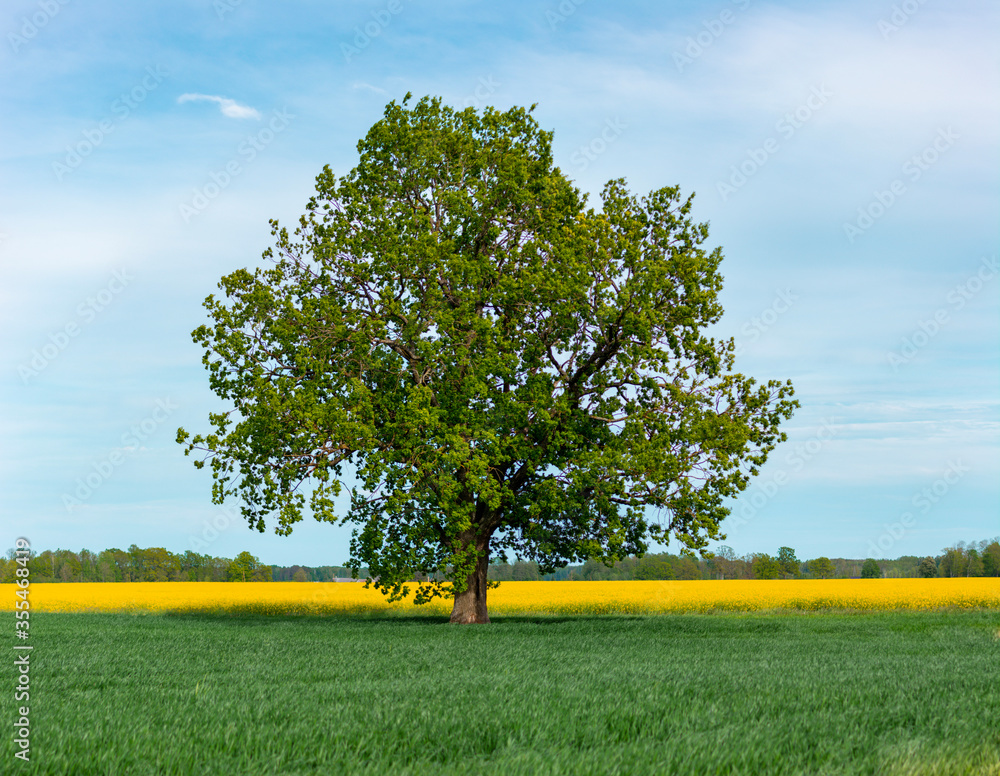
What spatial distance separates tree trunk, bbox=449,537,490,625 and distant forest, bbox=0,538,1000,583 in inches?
2887

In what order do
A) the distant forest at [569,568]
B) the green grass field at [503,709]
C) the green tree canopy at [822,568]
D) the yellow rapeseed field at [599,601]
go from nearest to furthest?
the green grass field at [503,709] < the yellow rapeseed field at [599,601] < the distant forest at [569,568] < the green tree canopy at [822,568]

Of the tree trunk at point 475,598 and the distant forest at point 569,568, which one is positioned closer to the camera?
the tree trunk at point 475,598

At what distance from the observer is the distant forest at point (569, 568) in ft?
353

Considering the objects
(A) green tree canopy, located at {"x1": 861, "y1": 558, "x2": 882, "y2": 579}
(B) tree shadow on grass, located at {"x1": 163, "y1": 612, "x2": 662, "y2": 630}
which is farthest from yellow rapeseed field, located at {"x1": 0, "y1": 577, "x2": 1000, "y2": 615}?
(A) green tree canopy, located at {"x1": 861, "y1": 558, "x2": 882, "y2": 579}

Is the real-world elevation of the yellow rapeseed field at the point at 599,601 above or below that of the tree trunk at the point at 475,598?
below

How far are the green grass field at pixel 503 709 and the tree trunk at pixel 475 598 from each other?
8.97 m

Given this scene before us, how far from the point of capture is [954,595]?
144 ft

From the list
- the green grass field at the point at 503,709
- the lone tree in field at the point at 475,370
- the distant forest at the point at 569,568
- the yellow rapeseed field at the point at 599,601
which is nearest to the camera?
the green grass field at the point at 503,709

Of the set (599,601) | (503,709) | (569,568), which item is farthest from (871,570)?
(503,709)

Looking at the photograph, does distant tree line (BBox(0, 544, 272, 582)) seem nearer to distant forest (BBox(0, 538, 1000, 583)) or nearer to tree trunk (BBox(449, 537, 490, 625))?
distant forest (BBox(0, 538, 1000, 583))

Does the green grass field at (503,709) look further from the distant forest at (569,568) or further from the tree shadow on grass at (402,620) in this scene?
the distant forest at (569,568)

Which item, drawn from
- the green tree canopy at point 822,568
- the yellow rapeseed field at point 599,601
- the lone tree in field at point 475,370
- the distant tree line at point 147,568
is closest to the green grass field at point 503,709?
the lone tree in field at point 475,370

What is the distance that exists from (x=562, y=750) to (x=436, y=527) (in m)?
21.9

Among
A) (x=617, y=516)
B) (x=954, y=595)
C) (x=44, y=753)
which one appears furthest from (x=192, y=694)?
(x=954, y=595)
